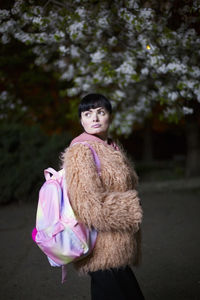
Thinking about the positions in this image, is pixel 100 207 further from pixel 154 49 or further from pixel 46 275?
pixel 154 49

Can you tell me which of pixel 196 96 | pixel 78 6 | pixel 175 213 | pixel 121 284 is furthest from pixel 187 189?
pixel 121 284

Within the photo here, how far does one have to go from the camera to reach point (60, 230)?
1945mm

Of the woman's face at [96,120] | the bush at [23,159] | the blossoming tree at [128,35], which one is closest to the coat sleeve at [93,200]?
the woman's face at [96,120]

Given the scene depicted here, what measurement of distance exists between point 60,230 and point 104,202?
0.33 metres

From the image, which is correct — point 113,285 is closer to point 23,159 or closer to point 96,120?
point 96,120

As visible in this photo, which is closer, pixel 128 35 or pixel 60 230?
pixel 60 230

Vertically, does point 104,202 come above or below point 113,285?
above

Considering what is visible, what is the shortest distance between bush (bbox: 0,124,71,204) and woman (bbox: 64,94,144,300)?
547cm

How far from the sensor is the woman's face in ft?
7.23

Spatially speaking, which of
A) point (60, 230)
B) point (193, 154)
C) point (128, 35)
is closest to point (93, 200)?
point (60, 230)

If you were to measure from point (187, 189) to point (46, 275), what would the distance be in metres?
6.00

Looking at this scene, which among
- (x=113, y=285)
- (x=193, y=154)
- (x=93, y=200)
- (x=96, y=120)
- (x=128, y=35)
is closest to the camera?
(x=93, y=200)

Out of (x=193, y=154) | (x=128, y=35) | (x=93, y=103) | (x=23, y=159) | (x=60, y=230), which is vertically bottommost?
(x=193, y=154)

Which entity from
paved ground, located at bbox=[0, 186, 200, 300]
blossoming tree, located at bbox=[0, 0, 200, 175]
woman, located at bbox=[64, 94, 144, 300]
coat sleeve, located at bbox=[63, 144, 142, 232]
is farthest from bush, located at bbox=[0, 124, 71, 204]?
coat sleeve, located at bbox=[63, 144, 142, 232]
